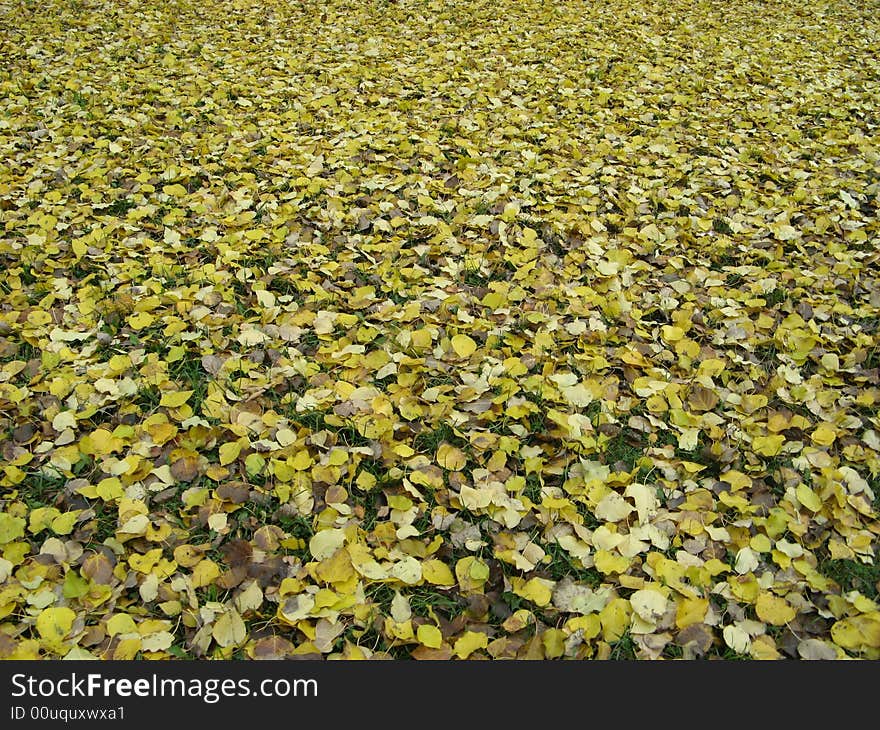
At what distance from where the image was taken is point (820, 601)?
1903 millimetres

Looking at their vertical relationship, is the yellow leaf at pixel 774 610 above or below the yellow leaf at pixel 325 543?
above

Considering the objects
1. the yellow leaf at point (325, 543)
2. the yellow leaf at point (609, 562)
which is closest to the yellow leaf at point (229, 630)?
the yellow leaf at point (325, 543)

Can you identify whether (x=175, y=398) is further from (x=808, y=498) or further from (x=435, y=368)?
(x=808, y=498)

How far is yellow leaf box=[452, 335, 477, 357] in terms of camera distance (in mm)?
2633

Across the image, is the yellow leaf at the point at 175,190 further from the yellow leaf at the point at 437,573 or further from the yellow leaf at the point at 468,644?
the yellow leaf at the point at 468,644

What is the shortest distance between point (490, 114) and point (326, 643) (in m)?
3.53

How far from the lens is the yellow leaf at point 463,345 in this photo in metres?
2.63

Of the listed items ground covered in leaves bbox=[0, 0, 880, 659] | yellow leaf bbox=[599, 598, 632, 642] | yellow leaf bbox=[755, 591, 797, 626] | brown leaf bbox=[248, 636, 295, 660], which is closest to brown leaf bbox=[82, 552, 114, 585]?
ground covered in leaves bbox=[0, 0, 880, 659]

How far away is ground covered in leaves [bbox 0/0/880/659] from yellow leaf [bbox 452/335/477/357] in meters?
0.01

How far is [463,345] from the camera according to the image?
2.65 m

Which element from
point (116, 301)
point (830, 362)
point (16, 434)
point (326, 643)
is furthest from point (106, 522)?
point (830, 362)

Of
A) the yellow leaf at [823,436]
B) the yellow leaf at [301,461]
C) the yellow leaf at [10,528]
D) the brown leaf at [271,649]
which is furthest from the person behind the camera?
the yellow leaf at [823,436]

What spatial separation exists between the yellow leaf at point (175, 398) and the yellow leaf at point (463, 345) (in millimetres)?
942

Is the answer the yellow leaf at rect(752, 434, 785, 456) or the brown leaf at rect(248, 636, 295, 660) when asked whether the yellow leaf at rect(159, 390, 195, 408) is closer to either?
the brown leaf at rect(248, 636, 295, 660)
